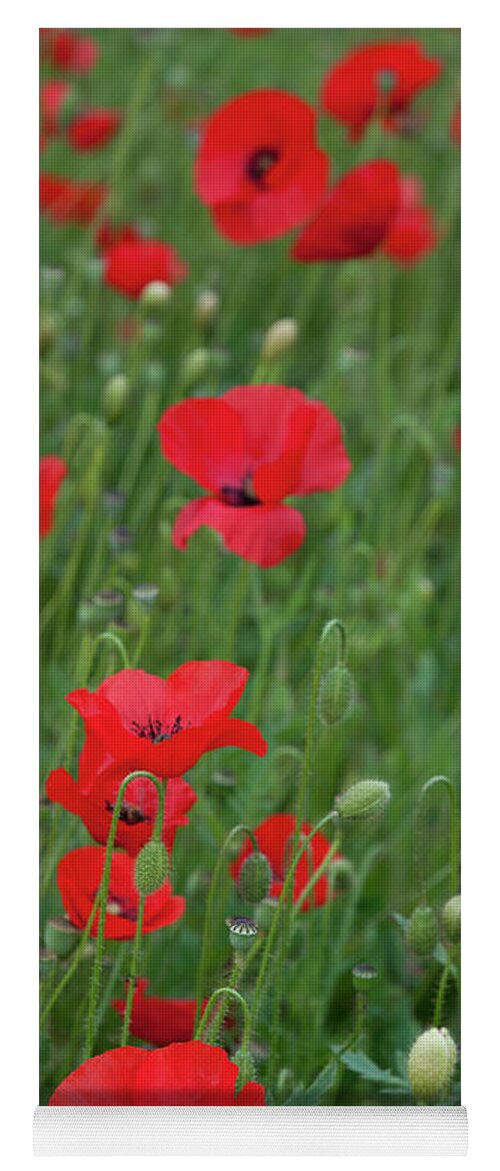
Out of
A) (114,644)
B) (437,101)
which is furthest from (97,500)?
(437,101)

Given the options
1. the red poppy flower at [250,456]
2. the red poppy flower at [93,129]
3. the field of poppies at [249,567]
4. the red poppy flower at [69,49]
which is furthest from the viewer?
the red poppy flower at [93,129]

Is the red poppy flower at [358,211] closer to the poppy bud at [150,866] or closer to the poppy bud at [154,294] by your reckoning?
the poppy bud at [154,294]

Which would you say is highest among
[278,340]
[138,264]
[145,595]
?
[138,264]

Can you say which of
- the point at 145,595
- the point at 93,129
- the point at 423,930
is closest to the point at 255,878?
the point at 423,930

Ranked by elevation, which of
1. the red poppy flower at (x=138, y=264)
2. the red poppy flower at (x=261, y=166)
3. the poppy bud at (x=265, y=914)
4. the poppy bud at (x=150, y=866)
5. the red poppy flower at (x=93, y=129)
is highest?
the red poppy flower at (x=93, y=129)

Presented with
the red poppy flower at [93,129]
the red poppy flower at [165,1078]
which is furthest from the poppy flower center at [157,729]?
the red poppy flower at [93,129]

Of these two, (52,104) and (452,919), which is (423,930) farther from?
(52,104)
